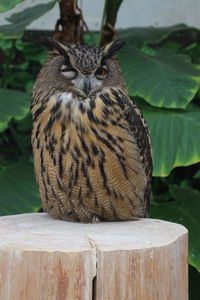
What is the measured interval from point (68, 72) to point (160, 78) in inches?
51.6

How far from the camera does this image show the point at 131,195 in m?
2.64

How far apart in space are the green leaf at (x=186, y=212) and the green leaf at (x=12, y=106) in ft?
2.79

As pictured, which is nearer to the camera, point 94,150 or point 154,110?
point 94,150

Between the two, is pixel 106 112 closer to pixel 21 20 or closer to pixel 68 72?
pixel 68 72

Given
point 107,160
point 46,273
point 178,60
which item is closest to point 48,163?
point 107,160

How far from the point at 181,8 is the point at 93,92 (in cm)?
259

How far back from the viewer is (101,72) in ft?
8.24

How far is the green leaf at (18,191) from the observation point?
3387 mm

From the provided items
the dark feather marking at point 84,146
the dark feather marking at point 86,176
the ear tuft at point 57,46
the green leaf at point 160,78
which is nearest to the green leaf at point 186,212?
the green leaf at point 160,78

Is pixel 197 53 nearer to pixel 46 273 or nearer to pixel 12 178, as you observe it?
pixel 12 178

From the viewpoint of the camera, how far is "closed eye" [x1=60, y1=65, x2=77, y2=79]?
248cm

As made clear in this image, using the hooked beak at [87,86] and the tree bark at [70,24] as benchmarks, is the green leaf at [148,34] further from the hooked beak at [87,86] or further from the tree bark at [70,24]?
the hooked beak at [87,86]

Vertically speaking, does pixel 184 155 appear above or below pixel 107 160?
below

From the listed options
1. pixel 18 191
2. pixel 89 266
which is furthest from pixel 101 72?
pixel 18 191
